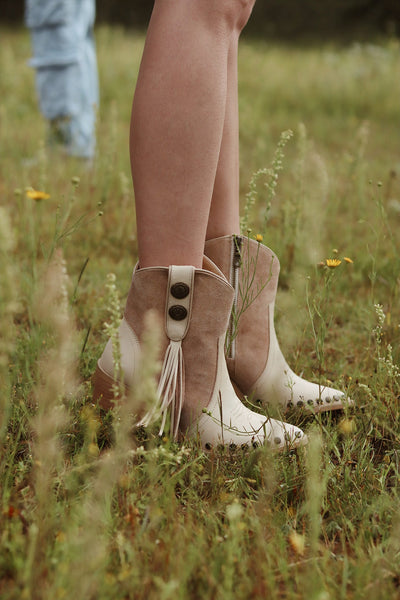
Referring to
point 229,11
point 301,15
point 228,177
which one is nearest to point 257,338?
point 228,177

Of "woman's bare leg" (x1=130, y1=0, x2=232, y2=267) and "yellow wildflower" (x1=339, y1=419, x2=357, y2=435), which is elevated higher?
"woman's bare leg" (x1=130, y1=0, x2=232, y2=267)

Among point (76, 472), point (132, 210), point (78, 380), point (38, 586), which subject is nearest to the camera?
point (38, 586)

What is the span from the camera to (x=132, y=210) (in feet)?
9.36

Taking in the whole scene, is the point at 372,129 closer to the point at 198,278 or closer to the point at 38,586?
the point at 198,278

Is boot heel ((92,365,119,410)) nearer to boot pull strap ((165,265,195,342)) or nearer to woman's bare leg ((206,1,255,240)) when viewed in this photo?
boot pull strap ((165,265,195,342))

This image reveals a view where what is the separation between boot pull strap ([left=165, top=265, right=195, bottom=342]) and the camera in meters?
1.31

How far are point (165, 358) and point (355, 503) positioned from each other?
0.47 metres

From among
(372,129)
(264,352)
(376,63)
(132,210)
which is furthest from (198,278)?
(376,63)

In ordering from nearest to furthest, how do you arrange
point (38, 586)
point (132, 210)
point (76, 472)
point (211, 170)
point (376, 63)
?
point (38, 586), point (76, 472), point (211, 170), point (132, 210), point (376, 63)

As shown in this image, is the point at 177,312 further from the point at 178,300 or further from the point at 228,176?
the point at 228,176

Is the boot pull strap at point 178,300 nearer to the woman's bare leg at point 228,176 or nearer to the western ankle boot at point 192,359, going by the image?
the western ankle boot at point 192,359

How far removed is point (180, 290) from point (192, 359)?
0.52 feet

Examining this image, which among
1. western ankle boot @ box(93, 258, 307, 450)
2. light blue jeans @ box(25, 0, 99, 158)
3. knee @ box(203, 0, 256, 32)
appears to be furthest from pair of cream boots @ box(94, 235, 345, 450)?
light blue jeans @ box(25, 0, 99, 158)

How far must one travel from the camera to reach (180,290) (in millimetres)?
1320
